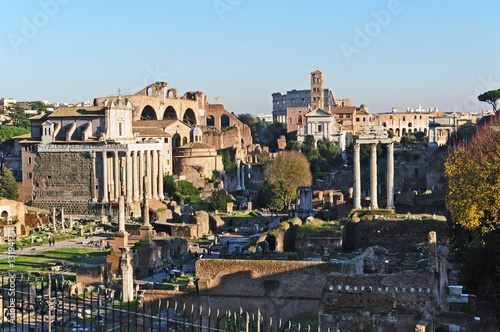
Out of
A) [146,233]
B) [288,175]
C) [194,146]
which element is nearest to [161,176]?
[194,146]

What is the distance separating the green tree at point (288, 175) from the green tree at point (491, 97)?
18.0 metres

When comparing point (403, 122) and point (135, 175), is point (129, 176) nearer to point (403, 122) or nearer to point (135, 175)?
point (135, 175)

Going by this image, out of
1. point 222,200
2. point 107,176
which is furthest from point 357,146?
point 107,176

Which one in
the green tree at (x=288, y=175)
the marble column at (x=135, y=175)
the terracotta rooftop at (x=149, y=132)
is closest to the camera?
the marble column at (x=135, y=175)

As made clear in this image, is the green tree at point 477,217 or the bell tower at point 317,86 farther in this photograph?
the bell tower at point 317,86

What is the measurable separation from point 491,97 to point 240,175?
75.4ft

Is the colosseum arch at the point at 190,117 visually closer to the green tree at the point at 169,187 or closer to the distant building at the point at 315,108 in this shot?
the distant building at the point at 315,108

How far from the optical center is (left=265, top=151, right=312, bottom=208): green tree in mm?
55303

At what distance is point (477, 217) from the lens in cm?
2588

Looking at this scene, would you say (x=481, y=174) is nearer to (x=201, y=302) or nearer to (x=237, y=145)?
(x=201, y=302)

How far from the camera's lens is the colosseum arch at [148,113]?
234 feet

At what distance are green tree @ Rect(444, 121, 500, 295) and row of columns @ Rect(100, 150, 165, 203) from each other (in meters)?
27.6

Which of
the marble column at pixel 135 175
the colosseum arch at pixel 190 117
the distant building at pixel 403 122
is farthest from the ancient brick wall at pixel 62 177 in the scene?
the distant building at pixel 403 122

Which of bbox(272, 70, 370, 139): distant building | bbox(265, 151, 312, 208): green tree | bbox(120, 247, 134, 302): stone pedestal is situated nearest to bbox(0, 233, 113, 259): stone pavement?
bbox(120, 247, 134, 302): stone pedestal
